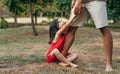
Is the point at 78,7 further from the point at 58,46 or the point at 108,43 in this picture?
the point at 58,46

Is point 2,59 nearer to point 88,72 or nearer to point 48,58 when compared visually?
point 48,58

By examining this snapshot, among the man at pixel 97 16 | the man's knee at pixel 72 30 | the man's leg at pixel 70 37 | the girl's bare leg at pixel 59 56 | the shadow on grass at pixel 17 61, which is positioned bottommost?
the shadow on grass at pixel 17 61

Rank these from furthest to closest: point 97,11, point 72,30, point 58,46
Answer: point 58,46 < point 72,30 < point 97,11

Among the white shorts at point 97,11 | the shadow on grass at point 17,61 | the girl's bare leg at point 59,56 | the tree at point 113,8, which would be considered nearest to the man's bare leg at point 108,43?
the white shorts at point 97,11

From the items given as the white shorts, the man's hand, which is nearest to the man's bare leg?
the white shorts

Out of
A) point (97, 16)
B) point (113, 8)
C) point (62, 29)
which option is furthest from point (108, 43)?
point (113, 8)

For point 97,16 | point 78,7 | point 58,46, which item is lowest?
point 58,46

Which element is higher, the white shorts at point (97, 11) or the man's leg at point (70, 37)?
the white shorts at point (97, 11)

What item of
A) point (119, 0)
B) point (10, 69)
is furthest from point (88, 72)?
point (119, 0)

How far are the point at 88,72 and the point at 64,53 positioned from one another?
73 centimetres

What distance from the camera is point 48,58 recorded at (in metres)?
6.49

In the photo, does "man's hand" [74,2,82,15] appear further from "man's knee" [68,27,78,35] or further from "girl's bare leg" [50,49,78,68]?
"girl's bare leg" [50,49,78,68]

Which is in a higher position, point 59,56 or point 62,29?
point 62,29

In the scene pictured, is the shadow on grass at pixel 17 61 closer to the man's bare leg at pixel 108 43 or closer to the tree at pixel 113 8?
the man's bare leg at pixel 108 43
